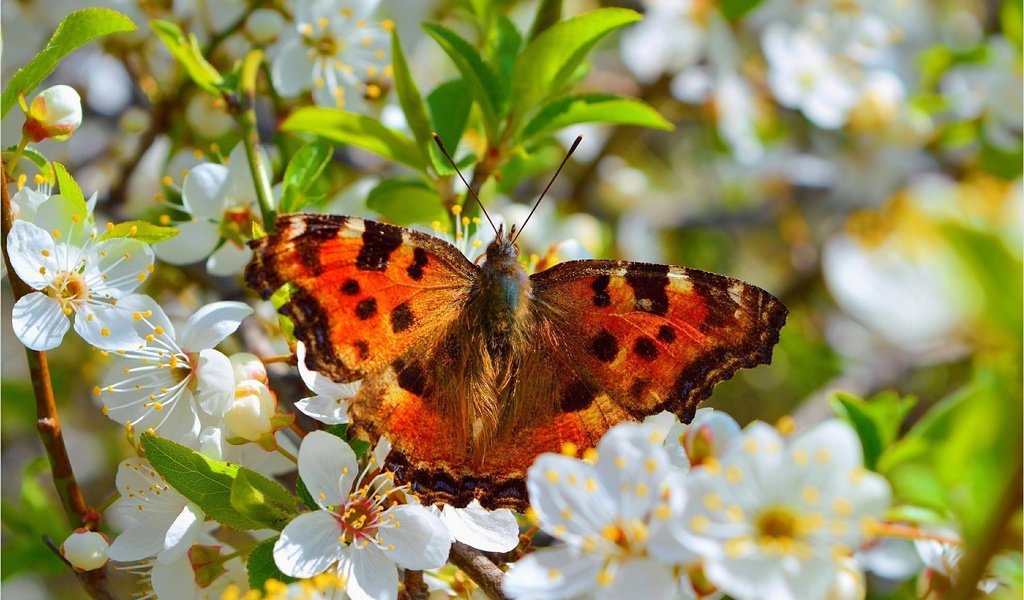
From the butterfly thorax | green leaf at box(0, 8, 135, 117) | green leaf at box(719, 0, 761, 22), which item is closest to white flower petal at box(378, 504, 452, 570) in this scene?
the butterfly thorax

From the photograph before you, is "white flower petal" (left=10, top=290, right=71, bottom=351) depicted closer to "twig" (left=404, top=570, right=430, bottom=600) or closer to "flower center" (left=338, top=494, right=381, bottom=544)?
"flower center" (left=338, top=494, right=381, bottom=544)

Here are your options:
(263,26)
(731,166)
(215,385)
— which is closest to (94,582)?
(215,385)

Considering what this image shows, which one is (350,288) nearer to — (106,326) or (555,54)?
(106,326)

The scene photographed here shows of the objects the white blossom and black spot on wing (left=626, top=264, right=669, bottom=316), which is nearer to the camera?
the white blossom

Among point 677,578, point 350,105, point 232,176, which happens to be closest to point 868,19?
point 350,105

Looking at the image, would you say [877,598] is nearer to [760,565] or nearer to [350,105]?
[760,565]

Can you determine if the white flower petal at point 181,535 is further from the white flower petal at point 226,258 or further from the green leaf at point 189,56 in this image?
the green leaf at point 189,56
